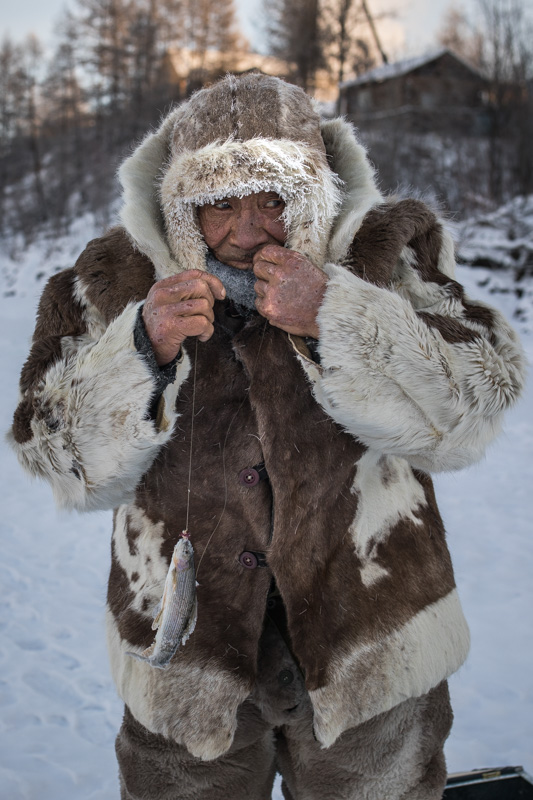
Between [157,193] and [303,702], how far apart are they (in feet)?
4.12

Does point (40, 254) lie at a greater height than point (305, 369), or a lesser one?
lesser

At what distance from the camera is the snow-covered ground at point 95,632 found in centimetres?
250

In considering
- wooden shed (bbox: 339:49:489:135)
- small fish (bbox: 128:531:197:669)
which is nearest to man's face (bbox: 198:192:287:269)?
small fish (bbox: 128:531:197:669)

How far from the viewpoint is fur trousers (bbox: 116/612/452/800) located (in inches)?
55.3

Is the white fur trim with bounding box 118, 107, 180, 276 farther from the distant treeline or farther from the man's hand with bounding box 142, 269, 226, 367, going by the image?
the distant treeline

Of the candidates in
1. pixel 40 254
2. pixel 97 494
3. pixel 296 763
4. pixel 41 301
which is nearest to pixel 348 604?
pixel 296 763

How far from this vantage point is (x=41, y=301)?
1.49 metres

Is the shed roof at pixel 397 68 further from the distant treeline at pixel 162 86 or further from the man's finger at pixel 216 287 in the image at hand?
the man's finger at pixel 216 287

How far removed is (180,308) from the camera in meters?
1.23

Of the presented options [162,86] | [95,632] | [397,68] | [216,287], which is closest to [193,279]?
[216,287]

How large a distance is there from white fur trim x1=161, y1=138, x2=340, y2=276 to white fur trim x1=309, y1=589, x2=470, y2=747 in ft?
2.78

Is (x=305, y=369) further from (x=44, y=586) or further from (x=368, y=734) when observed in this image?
(x=44, y=586)

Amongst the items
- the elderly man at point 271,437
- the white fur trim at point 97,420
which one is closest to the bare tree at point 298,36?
the elderly man at point 271,437

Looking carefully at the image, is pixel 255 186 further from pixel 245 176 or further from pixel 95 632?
pixel 95 632
